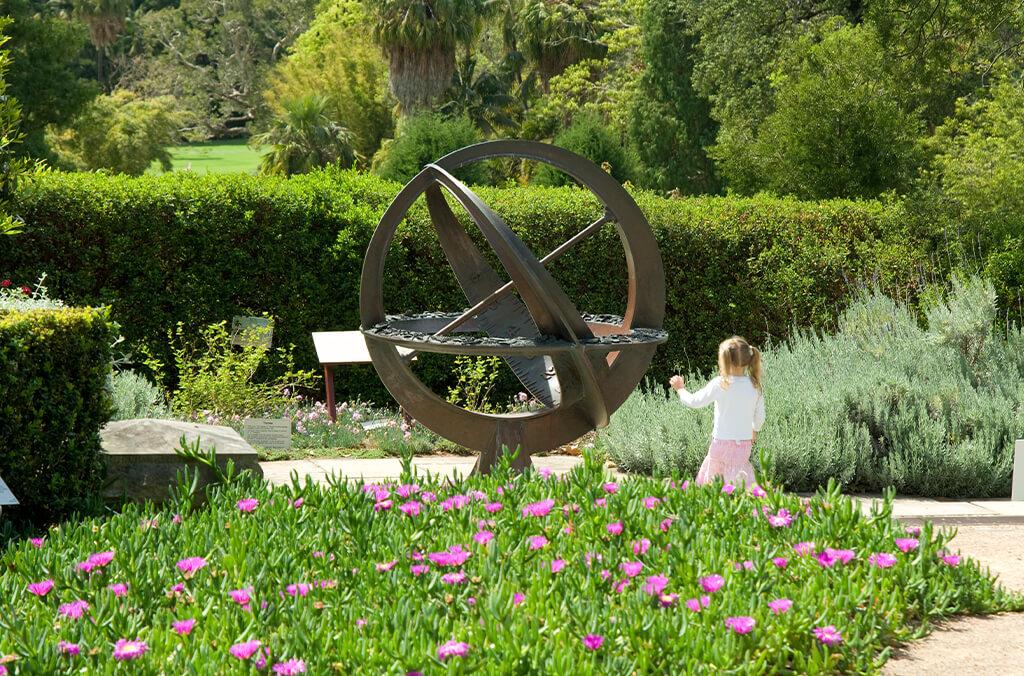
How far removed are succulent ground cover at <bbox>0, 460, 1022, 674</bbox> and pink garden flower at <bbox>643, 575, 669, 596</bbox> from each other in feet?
0.04

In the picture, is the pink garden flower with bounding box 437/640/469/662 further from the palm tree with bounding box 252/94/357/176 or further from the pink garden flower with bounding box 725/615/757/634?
the palm tree with bounding box 252/94/357/176

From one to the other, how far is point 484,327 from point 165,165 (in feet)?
99.8

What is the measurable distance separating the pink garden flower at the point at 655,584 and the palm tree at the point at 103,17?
1853 inches

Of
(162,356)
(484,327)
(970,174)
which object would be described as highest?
(970,174)

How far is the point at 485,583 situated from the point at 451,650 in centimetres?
68

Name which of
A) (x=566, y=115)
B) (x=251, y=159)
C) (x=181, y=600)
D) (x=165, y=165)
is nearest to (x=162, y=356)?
(x=181, y=600)

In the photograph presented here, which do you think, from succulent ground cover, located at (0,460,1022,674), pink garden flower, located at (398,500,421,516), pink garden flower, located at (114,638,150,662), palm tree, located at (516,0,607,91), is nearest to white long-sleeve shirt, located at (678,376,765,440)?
succulent ground cover, located at (0,460,1022,674)

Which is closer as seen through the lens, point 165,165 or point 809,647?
point 809,647

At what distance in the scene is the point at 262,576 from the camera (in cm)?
391

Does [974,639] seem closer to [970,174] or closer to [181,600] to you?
[181,600]

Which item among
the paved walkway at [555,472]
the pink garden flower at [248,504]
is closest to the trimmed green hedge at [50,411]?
the paved walkway at [555,472]

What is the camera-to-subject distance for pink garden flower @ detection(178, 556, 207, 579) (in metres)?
3.97

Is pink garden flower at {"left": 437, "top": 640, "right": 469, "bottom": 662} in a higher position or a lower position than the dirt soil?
higher

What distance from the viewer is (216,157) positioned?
5366 cm
